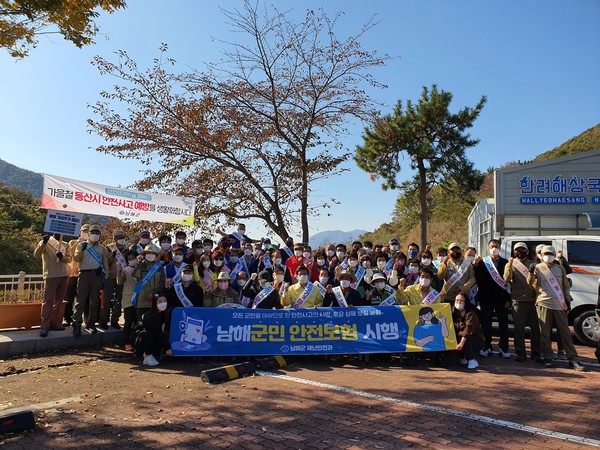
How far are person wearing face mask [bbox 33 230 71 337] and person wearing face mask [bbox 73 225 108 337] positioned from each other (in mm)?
252

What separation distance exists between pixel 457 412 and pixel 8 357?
6913 mm

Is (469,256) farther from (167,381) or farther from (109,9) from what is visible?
(109,9)

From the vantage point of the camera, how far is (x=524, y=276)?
7855 millimetres

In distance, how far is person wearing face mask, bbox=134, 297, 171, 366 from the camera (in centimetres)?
754

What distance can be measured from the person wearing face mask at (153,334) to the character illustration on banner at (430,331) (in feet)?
13.5

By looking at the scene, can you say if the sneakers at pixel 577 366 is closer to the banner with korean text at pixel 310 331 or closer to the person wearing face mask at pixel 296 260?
the banner with korean text at pixel 310 331

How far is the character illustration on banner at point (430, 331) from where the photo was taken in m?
7.55

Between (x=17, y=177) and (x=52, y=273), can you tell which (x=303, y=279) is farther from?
(x=17, y=177)

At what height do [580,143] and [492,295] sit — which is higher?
[580,143]

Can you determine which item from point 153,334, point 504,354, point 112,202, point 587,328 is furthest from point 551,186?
point 112,202

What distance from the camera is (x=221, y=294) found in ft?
27.2

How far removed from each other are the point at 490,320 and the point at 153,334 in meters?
5.69

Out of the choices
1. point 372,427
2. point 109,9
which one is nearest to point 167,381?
point 372,427

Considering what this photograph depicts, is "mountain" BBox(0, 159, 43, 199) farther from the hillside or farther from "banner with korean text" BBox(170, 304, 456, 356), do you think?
"banner with korean text" BBox(170, 304, 456, 356)
